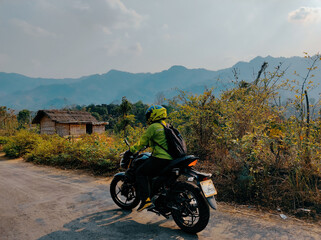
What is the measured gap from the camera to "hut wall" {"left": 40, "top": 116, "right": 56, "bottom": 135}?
26617 mm

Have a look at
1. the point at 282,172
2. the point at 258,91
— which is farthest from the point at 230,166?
the point at 258,91

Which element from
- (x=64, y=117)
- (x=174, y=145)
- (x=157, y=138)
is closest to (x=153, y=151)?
(x=157, y=138)

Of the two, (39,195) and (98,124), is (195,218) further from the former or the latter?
(98,124)

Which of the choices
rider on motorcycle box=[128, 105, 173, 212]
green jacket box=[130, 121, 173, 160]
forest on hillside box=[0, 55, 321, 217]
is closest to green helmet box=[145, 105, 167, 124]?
rider on motorcycle box=[128, 105, 173, 212]

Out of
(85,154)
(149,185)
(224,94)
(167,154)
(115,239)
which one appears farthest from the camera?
(85,154)

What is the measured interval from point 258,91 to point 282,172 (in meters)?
2.40

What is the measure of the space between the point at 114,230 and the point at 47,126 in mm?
27020

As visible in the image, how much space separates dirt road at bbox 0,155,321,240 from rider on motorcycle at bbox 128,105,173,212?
0.51 meters

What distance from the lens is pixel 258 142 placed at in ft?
16.4

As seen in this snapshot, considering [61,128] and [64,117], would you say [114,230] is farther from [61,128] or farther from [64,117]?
[64,117]

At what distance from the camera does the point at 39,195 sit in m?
5.67

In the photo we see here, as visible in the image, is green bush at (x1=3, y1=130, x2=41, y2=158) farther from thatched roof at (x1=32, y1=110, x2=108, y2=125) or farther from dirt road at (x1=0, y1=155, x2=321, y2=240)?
thatched roof at (x1=32, y1=110, x2=108, y2=125)

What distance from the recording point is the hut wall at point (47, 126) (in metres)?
26.6

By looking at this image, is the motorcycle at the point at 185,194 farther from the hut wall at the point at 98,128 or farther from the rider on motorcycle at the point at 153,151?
the hut wall at the point at 98,128
